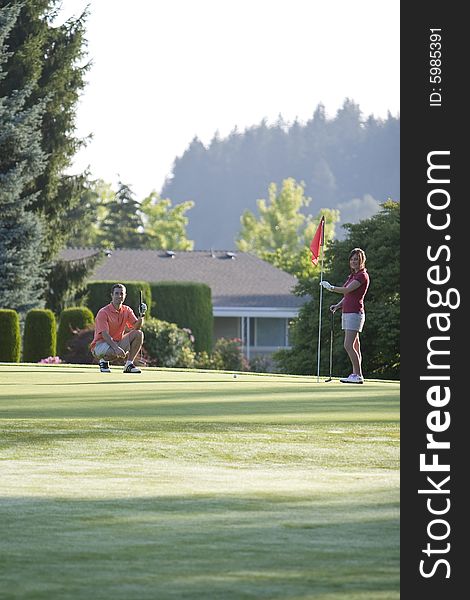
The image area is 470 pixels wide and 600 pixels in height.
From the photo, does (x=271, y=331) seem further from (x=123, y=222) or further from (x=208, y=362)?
(x=123, y=222)

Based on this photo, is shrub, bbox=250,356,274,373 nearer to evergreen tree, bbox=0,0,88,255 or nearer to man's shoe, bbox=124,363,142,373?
evergreen tree, bbox=0,0,88,255

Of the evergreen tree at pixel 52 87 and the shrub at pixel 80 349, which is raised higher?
the evergreen tree at pixel 52 87

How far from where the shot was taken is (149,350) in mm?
42844

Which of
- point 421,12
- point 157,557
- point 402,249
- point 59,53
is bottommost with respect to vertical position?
point 157,557

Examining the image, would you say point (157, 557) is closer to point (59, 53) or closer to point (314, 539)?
point (314, 539)

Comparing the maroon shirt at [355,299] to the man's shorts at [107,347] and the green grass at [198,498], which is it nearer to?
the green grass at [198,498]

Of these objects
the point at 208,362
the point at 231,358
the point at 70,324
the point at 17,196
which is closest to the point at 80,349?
the point at 70,324

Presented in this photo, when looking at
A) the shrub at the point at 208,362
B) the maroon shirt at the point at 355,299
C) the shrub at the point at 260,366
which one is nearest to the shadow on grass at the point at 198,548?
the maroon shirt at the point at 355,299

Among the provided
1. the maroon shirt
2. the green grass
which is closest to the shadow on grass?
the green grass

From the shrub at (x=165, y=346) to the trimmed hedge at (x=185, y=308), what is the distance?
938 centimetres

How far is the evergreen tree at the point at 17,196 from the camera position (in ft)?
148

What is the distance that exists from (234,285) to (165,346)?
21.2m

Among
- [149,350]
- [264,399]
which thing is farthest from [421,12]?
[149,350]

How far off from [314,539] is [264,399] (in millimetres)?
9497
